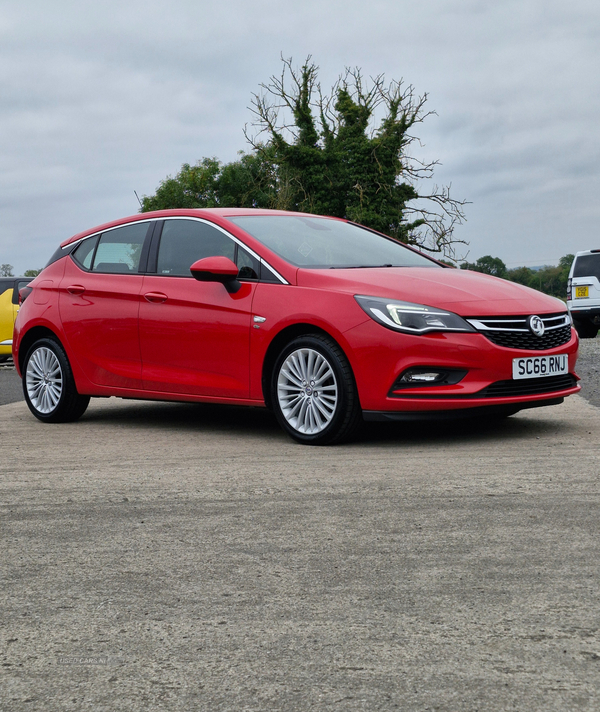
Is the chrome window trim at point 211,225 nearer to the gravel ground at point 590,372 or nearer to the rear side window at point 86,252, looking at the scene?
the rear side window at point 86,252

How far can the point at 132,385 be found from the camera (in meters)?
7.73

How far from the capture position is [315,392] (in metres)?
6.43

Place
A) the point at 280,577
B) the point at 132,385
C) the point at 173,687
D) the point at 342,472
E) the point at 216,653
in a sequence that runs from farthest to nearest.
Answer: the point at 132,385 < the point at 342,472 < the point at 280,577 < the point at 216,653 < the point at 173,687

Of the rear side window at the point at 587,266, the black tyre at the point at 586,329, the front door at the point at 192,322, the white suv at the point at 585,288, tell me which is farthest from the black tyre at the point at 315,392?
the black tyre at the point at 586,329

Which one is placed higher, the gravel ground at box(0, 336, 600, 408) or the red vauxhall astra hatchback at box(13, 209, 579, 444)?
the red vauxhall astra hatchback at box(13, 209, 579, 444)

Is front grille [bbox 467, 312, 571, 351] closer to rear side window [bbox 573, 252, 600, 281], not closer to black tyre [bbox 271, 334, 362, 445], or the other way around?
black tyre [bbox 271, 334, 362, 445]

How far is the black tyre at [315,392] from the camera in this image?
6293mm

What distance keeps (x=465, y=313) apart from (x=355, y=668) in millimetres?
3852

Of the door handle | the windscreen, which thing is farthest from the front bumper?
the door handle

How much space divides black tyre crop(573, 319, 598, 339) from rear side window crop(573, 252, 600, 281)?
1137 mm

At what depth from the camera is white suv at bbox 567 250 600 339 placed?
72.9 feet

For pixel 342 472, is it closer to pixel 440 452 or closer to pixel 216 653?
pixel 440 452

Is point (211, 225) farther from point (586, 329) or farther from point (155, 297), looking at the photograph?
point (586, 329)

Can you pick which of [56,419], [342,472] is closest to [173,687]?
[342,472]
